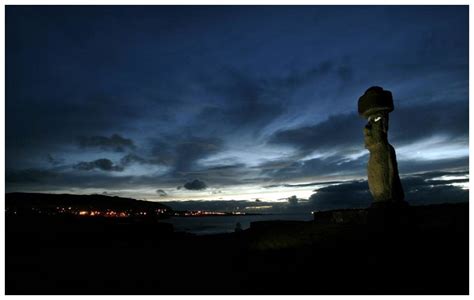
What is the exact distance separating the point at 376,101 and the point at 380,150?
4.23ft

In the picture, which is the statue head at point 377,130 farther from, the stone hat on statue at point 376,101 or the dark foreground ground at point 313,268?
the dark foreground ground at point 313,268

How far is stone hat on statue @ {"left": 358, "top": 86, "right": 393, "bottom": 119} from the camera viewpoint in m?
7.64

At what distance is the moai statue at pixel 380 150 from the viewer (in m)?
7.41

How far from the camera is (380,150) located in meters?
7.70

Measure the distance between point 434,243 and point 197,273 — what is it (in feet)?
16.6

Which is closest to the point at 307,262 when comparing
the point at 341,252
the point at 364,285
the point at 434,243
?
the point at 341,252

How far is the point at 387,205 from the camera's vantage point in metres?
7.10

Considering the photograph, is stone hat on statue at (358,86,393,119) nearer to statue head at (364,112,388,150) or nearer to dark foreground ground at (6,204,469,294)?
statue head at (364,112,388,150)

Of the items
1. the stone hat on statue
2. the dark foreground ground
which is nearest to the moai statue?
the stone hat on statue

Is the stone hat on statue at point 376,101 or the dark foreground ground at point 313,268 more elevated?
the stone hat on statue at point 376,101

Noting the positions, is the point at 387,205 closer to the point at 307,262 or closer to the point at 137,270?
the point at 307,262

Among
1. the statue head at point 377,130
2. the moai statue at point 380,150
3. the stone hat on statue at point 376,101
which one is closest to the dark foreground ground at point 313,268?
the moai statue at point 380,150

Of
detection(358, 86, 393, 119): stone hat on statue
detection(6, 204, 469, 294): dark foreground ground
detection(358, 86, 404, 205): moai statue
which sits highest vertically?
detection(358, 86, 393, 119): stone hat on statue

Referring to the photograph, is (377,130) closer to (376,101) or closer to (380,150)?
(380,150)
